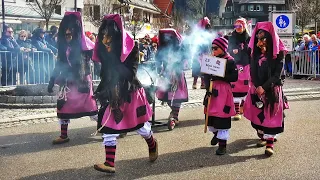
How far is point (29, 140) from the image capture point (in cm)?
702

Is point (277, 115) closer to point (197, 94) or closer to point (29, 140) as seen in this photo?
point (29, 140)

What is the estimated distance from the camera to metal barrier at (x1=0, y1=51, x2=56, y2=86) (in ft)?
37.1

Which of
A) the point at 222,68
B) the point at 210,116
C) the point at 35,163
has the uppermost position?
the point at 222,68

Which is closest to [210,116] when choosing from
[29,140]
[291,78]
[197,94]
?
[29,140]

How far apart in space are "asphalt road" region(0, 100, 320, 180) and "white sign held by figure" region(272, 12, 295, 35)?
6.21 metres

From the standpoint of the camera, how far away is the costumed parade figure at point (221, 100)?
19.6 feet

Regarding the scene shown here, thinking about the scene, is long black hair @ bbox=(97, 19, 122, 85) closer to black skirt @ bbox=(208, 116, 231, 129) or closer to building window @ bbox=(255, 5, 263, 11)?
black skirt @ bbox=(208, 116, 231, 129)

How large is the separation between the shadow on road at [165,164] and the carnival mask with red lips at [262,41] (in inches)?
56.3

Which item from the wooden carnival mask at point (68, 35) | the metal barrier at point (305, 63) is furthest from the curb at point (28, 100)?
the metal barrier at point (305, 63)

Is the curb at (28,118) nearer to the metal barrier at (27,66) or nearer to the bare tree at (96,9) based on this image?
the metal barrier at (27,66)

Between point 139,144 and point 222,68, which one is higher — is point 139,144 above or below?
below

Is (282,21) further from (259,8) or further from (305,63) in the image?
(259,8)

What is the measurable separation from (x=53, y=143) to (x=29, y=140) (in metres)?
0.53

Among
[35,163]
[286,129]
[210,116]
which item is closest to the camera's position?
[35,163]
